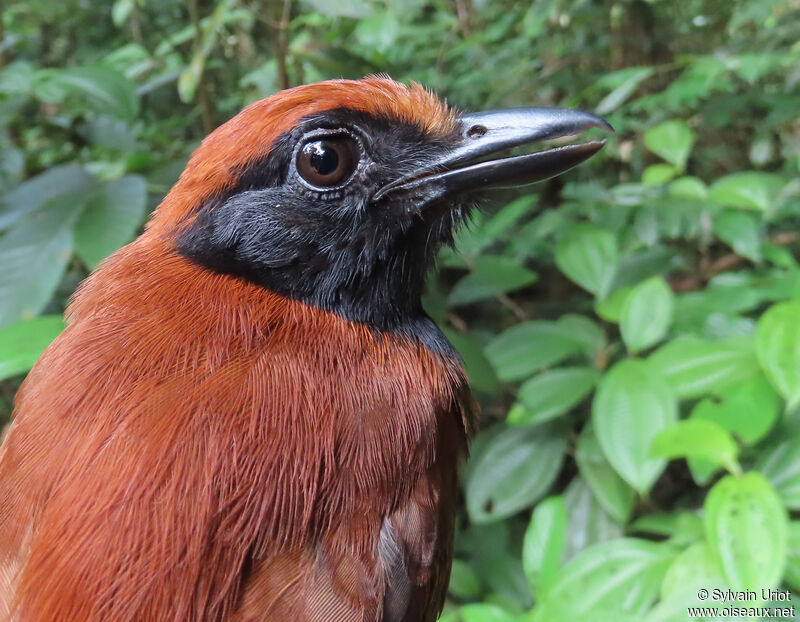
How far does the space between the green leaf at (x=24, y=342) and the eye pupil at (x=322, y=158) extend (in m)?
0.67

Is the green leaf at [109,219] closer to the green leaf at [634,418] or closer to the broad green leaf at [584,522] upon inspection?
the green leaf at [634,418]

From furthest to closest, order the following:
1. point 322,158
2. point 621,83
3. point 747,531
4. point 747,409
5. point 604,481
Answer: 1. point 621,83
2. point 604,481
3. point 747,409
4. point 747,531
5. point 322,158

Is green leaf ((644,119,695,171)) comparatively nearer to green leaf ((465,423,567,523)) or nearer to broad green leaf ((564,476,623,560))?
green leaf ((465,423,567,523))

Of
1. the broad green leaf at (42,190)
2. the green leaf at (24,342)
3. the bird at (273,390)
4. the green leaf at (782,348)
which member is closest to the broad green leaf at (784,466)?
the green leaf at (782,348)

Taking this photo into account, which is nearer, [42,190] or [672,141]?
[42,190]

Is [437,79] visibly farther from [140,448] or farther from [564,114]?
[140,448]

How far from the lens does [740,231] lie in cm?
181

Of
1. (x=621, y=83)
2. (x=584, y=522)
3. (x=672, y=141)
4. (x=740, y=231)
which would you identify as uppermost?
(x=621, y=83)

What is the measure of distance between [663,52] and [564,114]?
281cm

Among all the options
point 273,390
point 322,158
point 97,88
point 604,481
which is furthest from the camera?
point 97,88

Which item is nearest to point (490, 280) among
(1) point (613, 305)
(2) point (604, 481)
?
(1) point (613, 305)

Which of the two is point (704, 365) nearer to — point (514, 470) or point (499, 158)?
point (514, 470)

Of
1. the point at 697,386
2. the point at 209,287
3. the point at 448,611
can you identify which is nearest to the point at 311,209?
the point at 209,287

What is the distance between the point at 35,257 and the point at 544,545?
135cm
